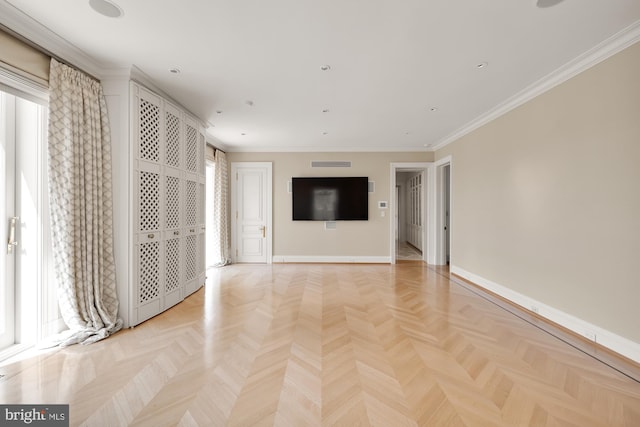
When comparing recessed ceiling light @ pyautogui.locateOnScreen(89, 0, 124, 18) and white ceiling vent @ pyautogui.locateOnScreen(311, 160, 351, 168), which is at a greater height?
recessed ceiling light @ pyautogui.locateOnScreen(89, 0, 124, 18)

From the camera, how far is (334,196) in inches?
244

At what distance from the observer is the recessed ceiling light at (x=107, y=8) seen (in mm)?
1884

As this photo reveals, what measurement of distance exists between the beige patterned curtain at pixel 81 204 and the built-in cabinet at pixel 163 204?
10.1 inches

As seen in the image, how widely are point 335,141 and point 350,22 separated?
12.1 feet

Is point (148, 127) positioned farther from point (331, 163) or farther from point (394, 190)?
point (394, 190)

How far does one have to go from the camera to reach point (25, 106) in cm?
240

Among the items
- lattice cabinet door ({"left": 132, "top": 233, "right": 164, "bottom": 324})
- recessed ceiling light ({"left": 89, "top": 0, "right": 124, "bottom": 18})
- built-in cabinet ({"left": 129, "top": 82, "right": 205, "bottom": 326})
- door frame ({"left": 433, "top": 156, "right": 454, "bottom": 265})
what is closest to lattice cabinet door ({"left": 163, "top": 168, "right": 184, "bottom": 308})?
built-in cabinet ({"left": 129, "top": 82, "right": 205, "bottom": 326})

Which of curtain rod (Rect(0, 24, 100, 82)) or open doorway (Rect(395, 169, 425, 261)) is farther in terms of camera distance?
open doorway (Rect(395, 169, 425, 261))

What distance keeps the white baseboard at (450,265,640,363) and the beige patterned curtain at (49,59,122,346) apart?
477cm

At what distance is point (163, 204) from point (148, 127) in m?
0.92

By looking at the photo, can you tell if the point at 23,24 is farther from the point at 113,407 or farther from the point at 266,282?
the point at 266,282

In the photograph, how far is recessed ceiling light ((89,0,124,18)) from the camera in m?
1.88

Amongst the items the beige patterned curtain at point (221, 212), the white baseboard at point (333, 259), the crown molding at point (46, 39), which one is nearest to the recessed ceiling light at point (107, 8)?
the crown molding at point (46, 39)

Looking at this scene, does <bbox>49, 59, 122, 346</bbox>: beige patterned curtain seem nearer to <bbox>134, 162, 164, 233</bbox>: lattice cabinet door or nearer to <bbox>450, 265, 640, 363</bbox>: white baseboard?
<bbox>134, 162, 164, 233</bbox>: lattice cabinet door
